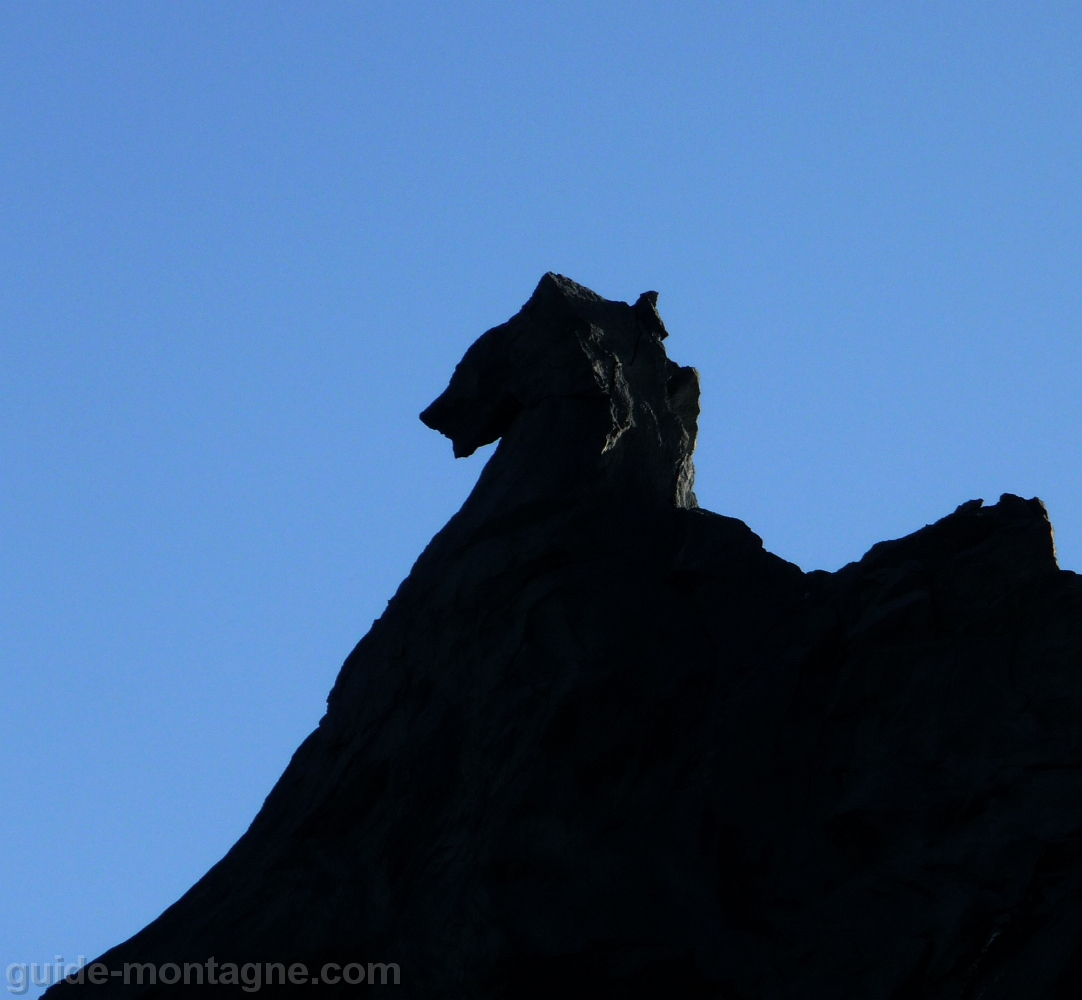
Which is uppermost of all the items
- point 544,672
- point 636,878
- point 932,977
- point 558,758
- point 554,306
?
point 554,306

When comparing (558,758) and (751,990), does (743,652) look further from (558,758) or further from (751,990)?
(751,990)

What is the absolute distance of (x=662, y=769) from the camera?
32.8 feet

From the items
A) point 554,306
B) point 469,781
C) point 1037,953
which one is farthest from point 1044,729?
point 554,306

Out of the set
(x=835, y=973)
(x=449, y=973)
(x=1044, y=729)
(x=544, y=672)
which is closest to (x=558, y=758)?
(x=544, y=672)

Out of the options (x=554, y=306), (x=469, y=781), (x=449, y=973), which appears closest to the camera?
(x=449, y=973)

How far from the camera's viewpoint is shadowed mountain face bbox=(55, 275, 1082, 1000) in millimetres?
9078

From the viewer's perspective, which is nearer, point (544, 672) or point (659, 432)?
point (544, 672)

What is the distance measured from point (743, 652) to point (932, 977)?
2.56 m

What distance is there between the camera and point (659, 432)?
11883mm

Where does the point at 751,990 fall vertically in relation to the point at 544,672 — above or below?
below

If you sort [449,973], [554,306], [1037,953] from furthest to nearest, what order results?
[554,306], [449,973], [1037,953]

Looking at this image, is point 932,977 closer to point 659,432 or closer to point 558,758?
point 558,758

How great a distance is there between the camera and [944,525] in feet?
34.4

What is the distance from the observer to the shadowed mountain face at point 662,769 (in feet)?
29.8
